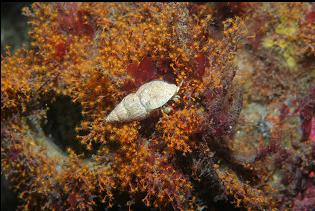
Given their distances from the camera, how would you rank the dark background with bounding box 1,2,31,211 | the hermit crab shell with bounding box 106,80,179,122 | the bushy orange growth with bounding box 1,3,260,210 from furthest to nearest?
the dark background with bounding box 1,2,31,211
the bushy orange growth with bounding box 1,3,260,210
the hermit crab shell with bounding box 106,80,179,122

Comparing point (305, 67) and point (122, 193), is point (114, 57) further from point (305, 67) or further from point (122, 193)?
point (305, 67)

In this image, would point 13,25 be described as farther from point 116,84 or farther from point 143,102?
point 143,102

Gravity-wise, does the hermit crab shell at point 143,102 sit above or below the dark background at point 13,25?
below

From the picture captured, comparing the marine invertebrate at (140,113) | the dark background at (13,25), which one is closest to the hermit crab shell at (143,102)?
the marine invertebrate at (140,113)

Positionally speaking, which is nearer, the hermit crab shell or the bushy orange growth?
the hermit crab shell

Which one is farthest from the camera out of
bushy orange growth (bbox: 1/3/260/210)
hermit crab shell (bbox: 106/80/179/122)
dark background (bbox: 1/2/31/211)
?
dark background (bbox: 1/2/31/211)

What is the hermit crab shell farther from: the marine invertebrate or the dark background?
the dark background

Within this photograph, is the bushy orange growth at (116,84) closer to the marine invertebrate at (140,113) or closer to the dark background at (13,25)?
the marine invertebrate at (140,113)

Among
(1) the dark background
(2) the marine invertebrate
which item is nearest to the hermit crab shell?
(2) the marine invertebrate

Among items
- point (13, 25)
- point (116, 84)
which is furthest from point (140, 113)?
point (13, 25)
